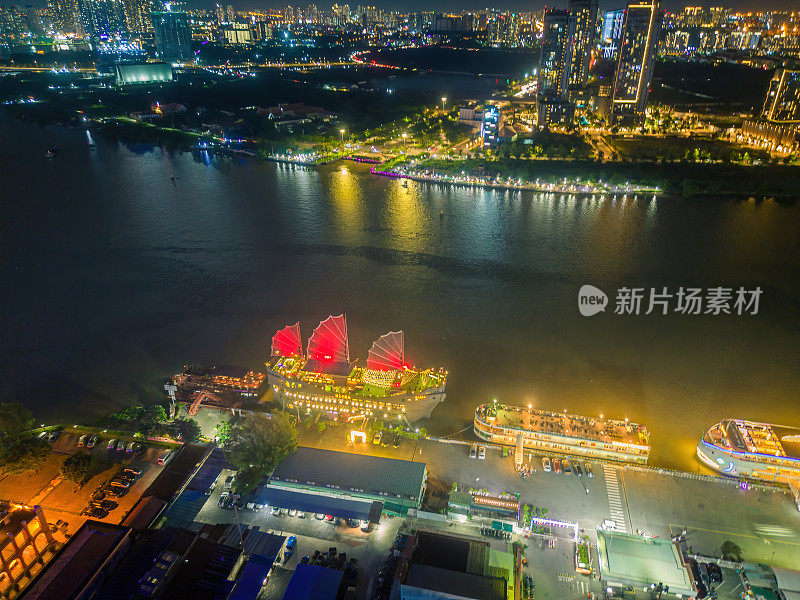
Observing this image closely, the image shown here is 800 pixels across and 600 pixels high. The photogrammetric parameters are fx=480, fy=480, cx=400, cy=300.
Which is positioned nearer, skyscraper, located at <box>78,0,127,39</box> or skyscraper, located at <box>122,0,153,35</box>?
skyscraper, located at <box>78,0,127,39</box>

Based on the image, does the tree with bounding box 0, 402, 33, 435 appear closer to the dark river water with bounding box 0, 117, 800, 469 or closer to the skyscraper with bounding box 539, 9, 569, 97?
the dark river water with bounding box 0, 117, 800, 469

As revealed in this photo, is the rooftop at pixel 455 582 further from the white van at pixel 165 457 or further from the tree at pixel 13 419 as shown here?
the tree at pixel 13 419

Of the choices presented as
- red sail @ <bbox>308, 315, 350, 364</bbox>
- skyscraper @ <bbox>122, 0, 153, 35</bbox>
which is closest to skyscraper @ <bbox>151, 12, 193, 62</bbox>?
skyscraper @ <bbox>122, 0, 153, 35</bbox>

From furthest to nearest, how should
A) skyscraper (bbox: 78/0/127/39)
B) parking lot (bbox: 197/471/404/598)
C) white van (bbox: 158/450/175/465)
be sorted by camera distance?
skyscraper (bbox: 78/0/127/39)
white van (bbox: 158/450/175/465)
parking lot (bbox: 197/471/404/598)

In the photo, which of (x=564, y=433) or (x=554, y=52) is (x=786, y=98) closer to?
(x=554, y=52)

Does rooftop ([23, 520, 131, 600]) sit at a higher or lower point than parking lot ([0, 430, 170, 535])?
higher
